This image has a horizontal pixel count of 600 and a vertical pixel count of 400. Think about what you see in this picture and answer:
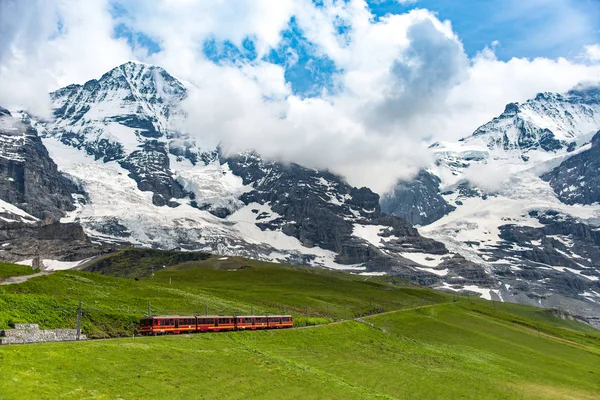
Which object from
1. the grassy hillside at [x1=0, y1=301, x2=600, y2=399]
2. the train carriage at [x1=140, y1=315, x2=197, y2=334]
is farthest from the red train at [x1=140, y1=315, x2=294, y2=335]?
the grassy hillside at [x1=0, y1=301, x2=600, y2=399]

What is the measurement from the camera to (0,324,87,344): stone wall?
4828cm

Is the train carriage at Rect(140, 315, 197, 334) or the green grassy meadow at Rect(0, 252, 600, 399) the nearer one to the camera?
the green grassy meadow at Rect(0, 252, 600, 399)

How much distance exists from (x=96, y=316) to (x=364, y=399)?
3207cm

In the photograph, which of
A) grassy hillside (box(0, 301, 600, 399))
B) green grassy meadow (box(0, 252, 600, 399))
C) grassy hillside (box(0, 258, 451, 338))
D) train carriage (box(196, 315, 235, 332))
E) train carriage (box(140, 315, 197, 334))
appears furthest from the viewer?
train carriage (box(196, 315, 235, 332))

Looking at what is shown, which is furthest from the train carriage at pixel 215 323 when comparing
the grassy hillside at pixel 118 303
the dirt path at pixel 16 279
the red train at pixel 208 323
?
the dirt path at pixel 16 279

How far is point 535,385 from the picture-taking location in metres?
76.1

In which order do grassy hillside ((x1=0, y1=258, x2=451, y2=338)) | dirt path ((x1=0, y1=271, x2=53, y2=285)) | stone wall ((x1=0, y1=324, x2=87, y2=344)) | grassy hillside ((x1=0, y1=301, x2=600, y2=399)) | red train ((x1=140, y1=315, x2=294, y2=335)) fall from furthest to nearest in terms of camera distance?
1. dirt path ((x1=0, y1=271, x2=53, y2=285))
2. red train ((x1=140, y1=315, x2=294, y2=335))
3. grassy hillside ((x1=0, y1=258, x2=451, y2=338))
4. stone wall ((x1=0, y1=324, x2=87, y2=344))
5. grassy hillside ((x1=0, y1=301, x2=600, y2=399))

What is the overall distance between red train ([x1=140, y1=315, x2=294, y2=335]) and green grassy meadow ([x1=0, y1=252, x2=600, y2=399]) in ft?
9.26

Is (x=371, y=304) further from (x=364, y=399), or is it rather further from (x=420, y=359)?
(x=364, y=399)

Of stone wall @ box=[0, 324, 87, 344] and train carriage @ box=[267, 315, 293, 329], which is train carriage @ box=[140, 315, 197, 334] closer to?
stone wall @ box=[0, 324, 87, 344]

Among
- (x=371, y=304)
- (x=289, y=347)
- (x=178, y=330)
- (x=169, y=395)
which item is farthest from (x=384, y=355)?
(x=371, y=304)

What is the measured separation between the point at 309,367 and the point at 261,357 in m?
5.22

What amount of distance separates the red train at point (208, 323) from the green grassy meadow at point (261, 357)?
2.82 meters

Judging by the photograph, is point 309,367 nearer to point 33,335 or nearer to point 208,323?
point 208,323
